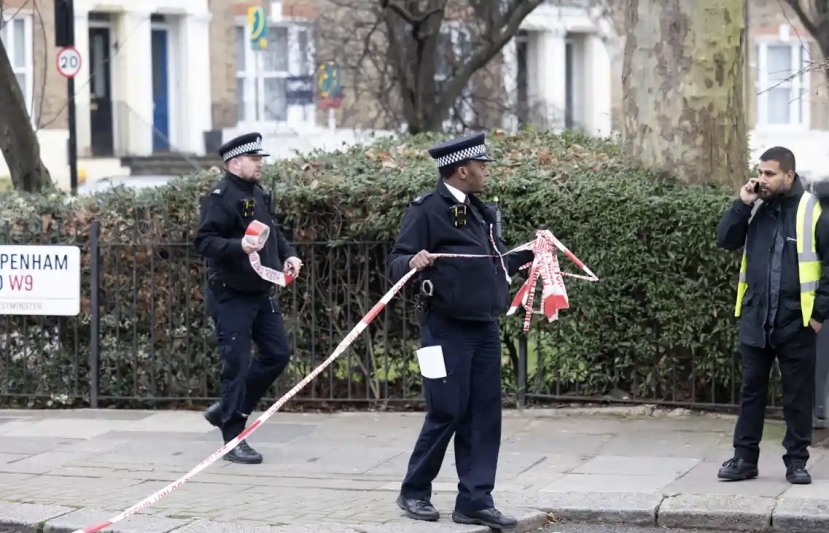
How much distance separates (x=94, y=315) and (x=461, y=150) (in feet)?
15.7

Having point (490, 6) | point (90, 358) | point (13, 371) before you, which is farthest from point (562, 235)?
point (490, 6)

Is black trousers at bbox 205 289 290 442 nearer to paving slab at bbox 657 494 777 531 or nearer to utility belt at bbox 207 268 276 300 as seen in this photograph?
utility belt at bbox 207 268 276 300

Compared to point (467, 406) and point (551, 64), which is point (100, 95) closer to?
point (551, 64)

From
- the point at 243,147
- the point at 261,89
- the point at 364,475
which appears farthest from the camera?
the point at 261,89

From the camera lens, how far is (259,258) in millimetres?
8047

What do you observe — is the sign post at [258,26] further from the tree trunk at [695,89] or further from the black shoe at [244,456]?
the black shoe at [244,456]

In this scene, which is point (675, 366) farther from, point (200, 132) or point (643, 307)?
point (200, 132)

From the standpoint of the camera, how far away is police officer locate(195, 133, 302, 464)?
803 cm

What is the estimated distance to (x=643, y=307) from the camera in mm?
9242

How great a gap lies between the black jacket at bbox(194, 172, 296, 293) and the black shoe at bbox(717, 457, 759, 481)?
9.62ft

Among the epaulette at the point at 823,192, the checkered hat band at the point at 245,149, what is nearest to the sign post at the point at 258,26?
the checkered hat band at the point at 245,149

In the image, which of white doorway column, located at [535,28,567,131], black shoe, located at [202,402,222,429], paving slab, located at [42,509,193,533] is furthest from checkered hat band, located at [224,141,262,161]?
white doorway column, located at [535,28,567,131]

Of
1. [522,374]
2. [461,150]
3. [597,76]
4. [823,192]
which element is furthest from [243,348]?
[597,76]

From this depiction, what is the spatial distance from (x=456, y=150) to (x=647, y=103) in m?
3.83
